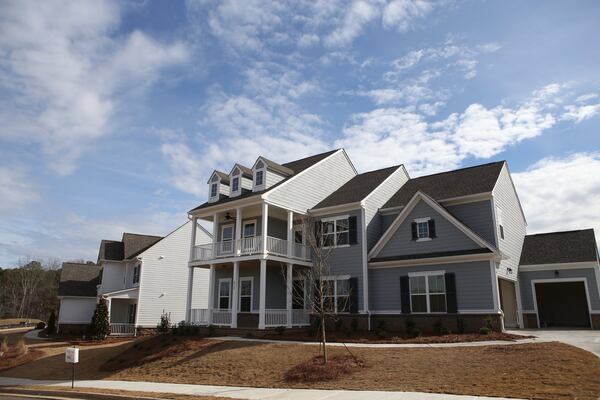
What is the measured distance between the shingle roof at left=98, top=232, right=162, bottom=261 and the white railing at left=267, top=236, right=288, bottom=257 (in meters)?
19.5

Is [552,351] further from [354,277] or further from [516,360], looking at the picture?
[354,277]

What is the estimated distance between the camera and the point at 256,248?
80.6ft

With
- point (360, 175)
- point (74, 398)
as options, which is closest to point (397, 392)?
point (74, 398)

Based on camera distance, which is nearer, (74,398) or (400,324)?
(74,398)

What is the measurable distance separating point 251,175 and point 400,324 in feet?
40.8

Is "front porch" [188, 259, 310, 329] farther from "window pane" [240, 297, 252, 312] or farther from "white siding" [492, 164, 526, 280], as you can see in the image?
"white siding" [492, 164, 526, 280]

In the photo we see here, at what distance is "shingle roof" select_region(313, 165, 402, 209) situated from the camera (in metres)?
26.6

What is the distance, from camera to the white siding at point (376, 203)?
84.4 feet

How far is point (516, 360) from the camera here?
13023 millimetres

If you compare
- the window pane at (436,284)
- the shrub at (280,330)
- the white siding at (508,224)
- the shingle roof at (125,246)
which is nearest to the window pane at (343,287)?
the shrub at (280,330)

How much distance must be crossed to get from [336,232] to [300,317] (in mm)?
5221

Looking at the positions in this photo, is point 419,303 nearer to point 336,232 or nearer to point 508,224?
point 336,232

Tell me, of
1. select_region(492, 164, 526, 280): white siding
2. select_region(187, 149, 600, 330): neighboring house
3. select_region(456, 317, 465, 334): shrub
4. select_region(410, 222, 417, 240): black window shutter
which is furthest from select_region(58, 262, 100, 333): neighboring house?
select_region(492, 164, 526, 280): white siding

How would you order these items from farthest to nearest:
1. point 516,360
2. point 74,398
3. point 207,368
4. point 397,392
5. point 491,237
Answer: point 491,237 < point 207,368 < point 74,398 < point 516,360 < point 397,392
